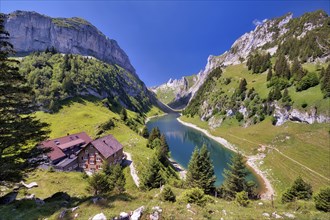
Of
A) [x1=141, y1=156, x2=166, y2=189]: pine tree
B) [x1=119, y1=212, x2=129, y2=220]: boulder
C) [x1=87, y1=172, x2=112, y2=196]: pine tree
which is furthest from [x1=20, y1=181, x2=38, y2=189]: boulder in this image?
[x1=119, y1=212, x2=129, y2=220]: boulder

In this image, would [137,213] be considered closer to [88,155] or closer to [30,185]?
[30,185]

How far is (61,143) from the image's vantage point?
194 feet

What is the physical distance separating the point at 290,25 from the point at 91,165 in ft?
649

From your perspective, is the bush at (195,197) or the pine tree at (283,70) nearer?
the bush at (195,197)

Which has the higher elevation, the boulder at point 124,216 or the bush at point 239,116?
the bush at point 239,116

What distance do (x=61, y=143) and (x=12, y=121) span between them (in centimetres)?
4582

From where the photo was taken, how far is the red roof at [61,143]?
2068 inches

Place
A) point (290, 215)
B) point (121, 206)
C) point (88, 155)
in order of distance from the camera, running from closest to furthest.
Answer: point (121, 206), point (290, 215), point (88, 155)

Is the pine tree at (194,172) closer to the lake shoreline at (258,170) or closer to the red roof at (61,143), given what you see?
the lake shoreline at (258,170)

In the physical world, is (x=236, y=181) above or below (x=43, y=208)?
below

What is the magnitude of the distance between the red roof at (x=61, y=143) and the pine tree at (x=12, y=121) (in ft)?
110

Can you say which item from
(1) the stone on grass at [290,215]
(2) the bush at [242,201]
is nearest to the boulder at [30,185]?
(2) the bush at [242,201]

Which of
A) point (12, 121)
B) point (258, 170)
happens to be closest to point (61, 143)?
point (12, 121)

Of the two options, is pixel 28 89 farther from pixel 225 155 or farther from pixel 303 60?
pixel 303 60
